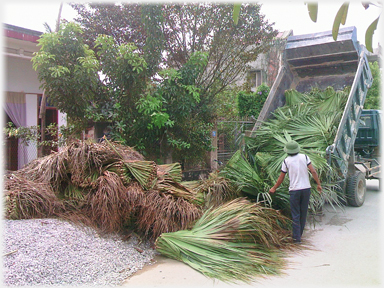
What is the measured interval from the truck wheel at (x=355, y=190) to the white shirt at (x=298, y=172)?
261 centimetres

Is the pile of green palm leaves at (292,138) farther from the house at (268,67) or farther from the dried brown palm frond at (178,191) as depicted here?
the house at (268,67)

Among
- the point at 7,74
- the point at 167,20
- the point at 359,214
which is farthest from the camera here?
the point at 7,74

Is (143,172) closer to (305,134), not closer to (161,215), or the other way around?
(161,215)

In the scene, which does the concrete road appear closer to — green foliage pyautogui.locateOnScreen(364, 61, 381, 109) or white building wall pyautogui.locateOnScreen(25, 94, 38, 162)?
white building wall pyautogui.locateOnScreen(25, 94, 38, 162)

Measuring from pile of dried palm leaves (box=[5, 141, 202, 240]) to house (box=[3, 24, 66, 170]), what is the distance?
494cm

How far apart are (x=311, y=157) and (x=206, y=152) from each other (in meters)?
4.02

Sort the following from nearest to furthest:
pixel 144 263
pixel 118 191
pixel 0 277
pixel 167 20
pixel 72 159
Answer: pixel 0 277
pixel 144 263
pixel 118 191
pixel 72 159
pixel 167 20

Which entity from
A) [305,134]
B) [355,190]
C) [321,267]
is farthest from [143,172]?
[355,190]

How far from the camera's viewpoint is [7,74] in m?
9.61

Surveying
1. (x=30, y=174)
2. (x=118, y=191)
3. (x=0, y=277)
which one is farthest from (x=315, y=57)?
(x=0, y=277)

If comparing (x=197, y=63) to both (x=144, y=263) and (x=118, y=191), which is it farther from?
(x=144, y=263)

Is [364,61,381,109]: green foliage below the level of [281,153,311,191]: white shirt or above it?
above

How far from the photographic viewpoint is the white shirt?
197 inches

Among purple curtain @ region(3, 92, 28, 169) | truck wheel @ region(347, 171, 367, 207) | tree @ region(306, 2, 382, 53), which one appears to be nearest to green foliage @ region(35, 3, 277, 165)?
purple curtain @ region(3, 92, 28, 169)
